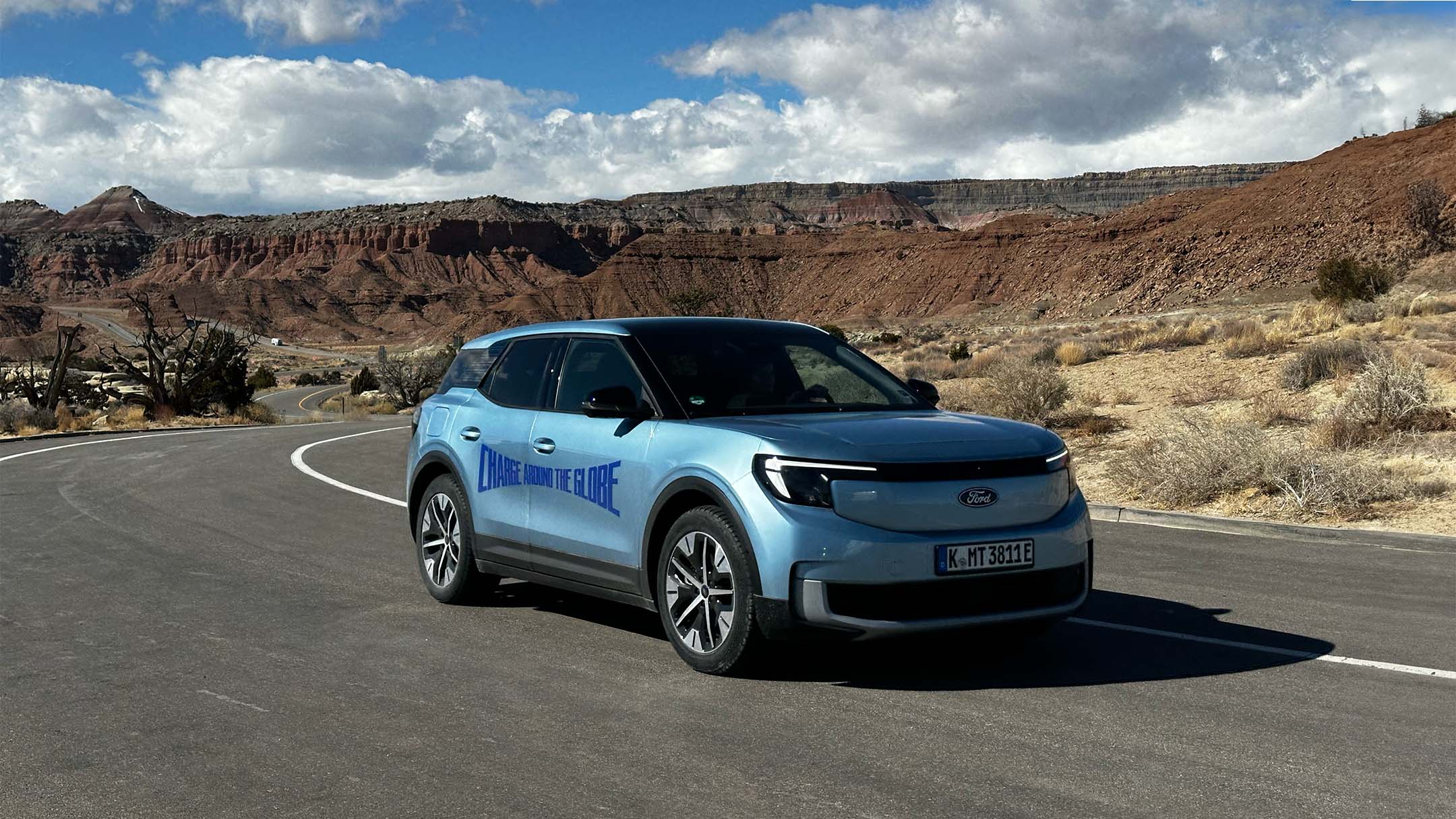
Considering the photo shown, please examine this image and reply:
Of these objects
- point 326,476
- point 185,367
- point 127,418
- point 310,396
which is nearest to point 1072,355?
point 326,476

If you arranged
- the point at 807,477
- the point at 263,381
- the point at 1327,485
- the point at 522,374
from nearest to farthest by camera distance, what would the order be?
1. the point at 807,477
2. the point at 522,374
3. the point at 1327,485
4. the point at 263,381

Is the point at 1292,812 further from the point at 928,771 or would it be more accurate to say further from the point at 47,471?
the point at 47,471

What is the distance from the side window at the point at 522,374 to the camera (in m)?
7.80

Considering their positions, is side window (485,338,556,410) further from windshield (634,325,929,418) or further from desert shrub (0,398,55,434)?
desert shrub (0,398,55,434)

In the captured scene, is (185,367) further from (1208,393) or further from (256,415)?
(1208,393)

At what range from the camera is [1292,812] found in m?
4.38

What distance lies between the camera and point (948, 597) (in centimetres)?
590

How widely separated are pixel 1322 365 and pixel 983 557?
51.3ft

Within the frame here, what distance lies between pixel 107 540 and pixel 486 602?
4603 mm

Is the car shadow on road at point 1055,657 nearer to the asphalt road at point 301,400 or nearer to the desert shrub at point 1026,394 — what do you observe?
the desert shrub at point 1026,394

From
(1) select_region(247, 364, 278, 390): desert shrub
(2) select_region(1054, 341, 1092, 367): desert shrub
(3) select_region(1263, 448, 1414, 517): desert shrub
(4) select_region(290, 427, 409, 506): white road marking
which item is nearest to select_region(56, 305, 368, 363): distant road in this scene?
(1) select_region(247, 364, 278, 390): desert shrub

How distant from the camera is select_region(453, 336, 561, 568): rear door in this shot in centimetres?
756

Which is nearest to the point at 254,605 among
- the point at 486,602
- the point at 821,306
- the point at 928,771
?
the point at 486,602

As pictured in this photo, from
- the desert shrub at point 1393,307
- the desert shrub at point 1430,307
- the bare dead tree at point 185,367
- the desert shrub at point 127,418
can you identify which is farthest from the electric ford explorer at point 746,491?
the bare dead tree at point 185,367
